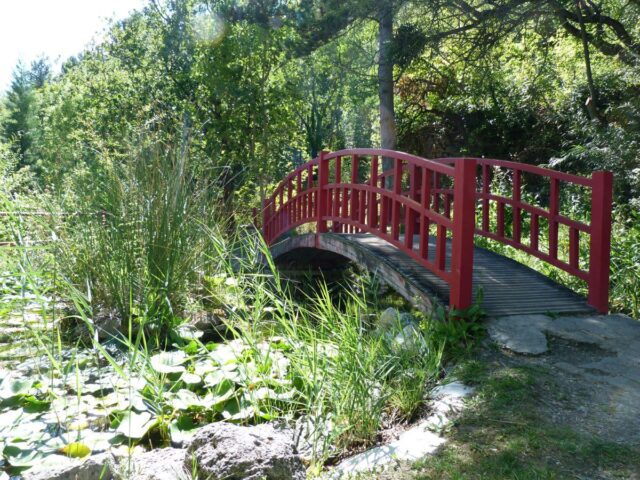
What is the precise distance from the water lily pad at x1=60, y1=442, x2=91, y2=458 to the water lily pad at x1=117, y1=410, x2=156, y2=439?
6.7 inches

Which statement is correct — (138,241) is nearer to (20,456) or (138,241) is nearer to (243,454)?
(20,456)

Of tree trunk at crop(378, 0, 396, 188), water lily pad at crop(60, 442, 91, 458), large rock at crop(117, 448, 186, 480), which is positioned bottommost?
large rock at crop(117, 448, 186, 480)

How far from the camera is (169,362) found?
309cm

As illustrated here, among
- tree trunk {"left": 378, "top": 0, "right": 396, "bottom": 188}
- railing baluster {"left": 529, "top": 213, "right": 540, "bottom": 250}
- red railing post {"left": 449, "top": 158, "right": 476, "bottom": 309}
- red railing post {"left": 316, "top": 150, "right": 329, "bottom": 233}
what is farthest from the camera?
tree trunk {"left": 378, "top": 0, "right": 396, "bottom": 188}

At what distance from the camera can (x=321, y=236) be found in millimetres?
6984

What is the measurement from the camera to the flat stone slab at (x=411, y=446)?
7.53 ft

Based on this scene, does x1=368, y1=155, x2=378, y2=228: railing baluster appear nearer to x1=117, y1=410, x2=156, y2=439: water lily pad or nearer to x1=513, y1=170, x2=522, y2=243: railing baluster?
x1=513, y1=170, x2=522, y2=243: railing baluster

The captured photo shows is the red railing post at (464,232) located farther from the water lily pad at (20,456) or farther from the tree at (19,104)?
the tree at (19,104)

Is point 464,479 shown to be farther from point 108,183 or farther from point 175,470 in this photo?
point 108,183

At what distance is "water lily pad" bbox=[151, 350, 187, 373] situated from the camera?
2939 millimetres

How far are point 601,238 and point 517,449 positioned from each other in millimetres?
2426

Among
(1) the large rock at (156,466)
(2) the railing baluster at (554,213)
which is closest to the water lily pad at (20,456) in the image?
(1) the large rock at (156,466)

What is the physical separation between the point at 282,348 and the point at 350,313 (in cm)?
55

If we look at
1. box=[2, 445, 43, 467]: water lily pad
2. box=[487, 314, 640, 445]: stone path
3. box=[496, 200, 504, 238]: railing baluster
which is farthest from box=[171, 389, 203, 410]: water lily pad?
box=[496, 200, 504, 238]: railing baluster
